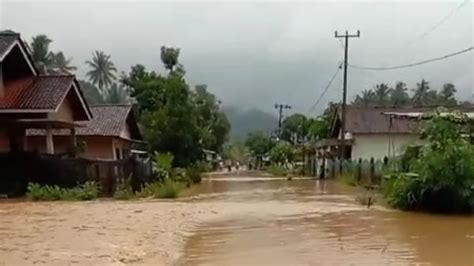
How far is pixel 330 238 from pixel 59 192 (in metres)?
12.5

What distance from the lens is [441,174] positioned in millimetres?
20016

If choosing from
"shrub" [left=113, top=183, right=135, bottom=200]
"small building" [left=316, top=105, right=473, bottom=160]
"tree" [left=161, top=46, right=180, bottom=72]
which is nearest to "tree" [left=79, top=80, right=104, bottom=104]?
"tree" [left=161, top=46, right=180, bottom=72]

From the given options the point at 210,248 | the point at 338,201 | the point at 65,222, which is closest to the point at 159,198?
the point at 338,201

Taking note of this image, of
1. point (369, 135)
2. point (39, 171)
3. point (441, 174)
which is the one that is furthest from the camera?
point (369, 135)

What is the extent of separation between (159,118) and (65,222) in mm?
29681

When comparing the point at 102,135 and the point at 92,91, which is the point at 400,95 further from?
the point at 102,135

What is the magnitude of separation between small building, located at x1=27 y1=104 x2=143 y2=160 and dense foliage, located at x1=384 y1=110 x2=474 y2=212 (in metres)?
17.6

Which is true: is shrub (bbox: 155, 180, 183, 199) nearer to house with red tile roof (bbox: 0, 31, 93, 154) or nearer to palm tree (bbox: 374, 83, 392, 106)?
house with red tile roof (bbox: 0, 31, 93, 154)

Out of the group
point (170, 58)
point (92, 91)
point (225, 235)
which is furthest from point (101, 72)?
point (225, 235)

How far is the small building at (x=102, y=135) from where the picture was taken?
3572 centimetres

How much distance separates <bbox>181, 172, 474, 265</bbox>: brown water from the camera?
37.4ft

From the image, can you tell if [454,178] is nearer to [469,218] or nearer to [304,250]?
[469,218]

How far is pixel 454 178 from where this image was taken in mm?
20000

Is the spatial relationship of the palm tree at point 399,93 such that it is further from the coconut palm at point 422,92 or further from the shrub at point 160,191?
the shrub at point 160,191
